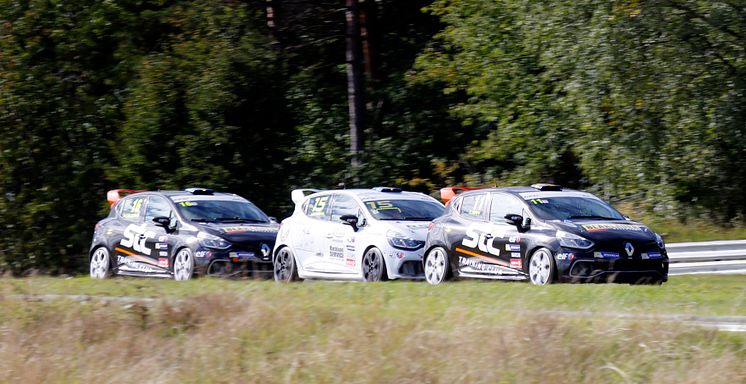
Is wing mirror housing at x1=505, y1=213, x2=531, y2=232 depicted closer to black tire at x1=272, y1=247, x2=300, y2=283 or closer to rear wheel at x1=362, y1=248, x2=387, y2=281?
rear wheel at x1=362, y1=248, x2=387, y2=281

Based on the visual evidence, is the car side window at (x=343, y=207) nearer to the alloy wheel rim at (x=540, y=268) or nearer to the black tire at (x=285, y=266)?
the black tire at (x=285, y=266)

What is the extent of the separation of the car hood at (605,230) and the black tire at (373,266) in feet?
9.97

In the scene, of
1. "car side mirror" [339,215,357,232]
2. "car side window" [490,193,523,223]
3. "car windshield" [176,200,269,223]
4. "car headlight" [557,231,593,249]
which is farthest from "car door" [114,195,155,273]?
"car headlight" [557,231,593,249]

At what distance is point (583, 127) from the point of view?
2556cm

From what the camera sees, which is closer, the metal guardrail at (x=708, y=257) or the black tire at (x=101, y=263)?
the metal guardrail at (x=708, y=257)

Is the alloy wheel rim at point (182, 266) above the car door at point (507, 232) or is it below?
below

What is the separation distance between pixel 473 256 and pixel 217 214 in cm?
579

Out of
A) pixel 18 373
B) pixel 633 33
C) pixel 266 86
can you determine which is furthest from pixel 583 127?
pixel 18 373

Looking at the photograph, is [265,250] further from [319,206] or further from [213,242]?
[319,206]

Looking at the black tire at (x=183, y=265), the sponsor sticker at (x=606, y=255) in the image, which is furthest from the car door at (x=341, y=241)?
the sponsor sticker at (x=606, y=255)

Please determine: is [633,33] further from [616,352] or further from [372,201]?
[616,352]

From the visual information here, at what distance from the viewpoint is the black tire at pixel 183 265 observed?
20.1 meters

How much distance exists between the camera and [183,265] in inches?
798

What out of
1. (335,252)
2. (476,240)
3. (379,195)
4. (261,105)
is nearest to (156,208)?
(335,252)
